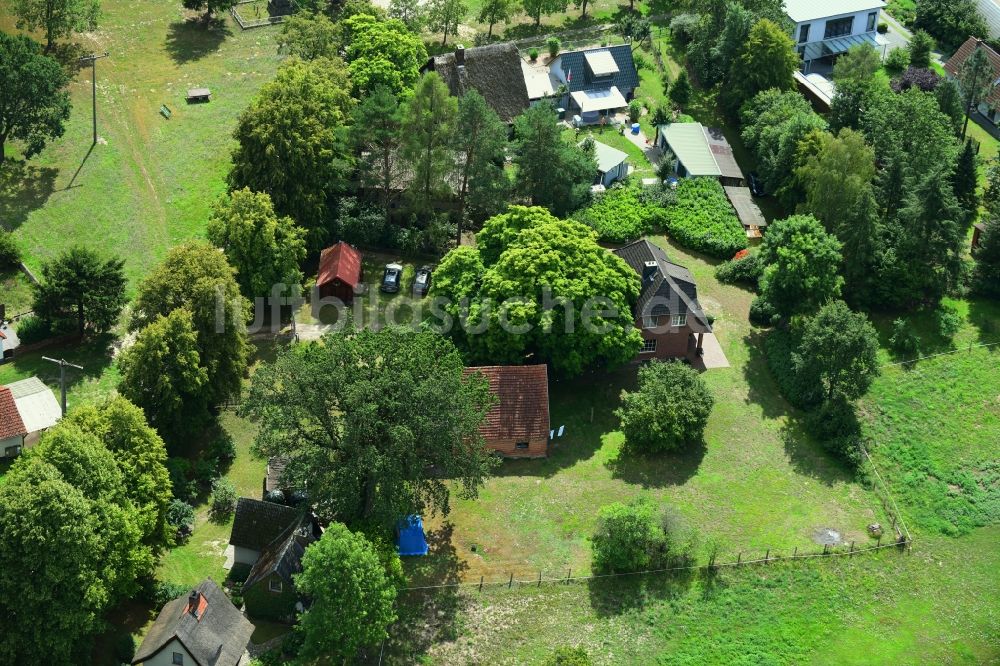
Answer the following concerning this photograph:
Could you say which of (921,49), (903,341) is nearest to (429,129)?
(903,341)

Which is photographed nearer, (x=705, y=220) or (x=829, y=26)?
(x=705, y=220)

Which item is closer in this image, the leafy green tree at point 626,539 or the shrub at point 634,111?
the leafy green tree at point 626,539

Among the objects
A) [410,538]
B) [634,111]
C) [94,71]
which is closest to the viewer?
[410,538]

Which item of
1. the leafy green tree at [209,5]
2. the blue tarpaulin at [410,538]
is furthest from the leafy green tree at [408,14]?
the blue tarpaulin at [410,538]

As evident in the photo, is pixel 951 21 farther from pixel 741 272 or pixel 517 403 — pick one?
pixel 517 403

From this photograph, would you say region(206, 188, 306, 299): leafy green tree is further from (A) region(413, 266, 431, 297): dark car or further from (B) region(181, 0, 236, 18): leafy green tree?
(B) region(181, 0, 236, 18): leafy green tree

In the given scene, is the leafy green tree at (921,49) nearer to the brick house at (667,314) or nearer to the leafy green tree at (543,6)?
the leafy green tree at (543,6)

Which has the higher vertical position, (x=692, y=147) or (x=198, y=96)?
(x=198, y=96)

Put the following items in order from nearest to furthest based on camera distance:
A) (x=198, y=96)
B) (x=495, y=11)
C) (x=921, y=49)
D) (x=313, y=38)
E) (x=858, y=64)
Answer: (x=313, y=38) < (x=858, y=64) < (x=198, y=96) < (x=921, y=49) < (x=495, y=11)
